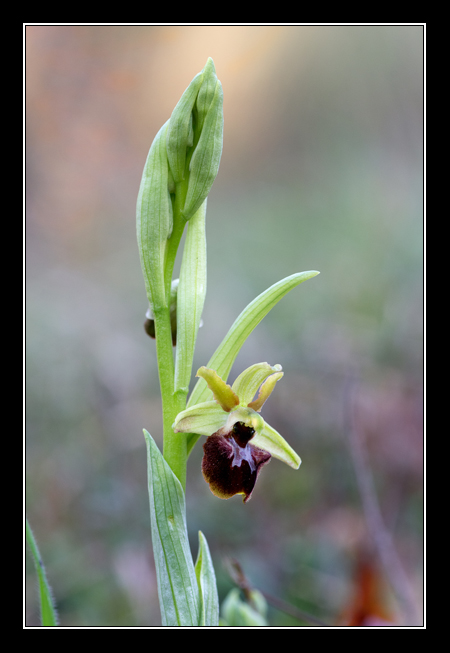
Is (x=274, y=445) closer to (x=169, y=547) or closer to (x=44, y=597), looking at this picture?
(x=169, y=547)

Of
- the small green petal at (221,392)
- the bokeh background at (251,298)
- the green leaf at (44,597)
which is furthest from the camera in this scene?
the bokeh background at (251,298)

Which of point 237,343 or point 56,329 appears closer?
point 237,343

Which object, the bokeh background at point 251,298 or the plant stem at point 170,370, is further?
the bokeh background at point 251,298

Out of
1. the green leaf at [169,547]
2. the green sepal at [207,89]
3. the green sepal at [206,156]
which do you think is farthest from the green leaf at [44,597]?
the green sepal at [207,89]

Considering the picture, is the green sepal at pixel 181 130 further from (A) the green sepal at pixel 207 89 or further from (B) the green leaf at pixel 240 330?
(B) the green leaf at pixel 240 330

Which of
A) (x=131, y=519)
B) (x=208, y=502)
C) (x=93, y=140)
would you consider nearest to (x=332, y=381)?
(x=208, y=502)

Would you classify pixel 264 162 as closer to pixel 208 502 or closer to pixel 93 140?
pixel 93 140
